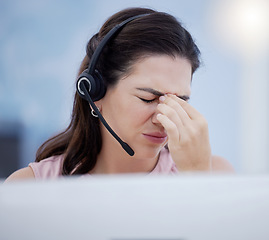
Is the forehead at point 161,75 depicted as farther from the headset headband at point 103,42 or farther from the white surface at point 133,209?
the white surface at point 133,209

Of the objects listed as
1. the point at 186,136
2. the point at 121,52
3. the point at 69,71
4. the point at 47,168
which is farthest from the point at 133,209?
the point at 69,71

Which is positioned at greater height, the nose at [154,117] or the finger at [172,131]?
the nose at [154,117]

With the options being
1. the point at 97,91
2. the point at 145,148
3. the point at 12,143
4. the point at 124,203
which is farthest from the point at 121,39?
the point at 12,143

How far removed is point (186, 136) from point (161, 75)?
0.24 m

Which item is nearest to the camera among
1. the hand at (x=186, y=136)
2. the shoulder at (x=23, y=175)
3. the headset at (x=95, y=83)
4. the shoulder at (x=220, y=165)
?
the hand at (x=186, y=136)

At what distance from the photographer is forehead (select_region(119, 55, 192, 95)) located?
40.4 inches

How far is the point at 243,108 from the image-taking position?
8.48 ft

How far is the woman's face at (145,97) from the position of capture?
3.38 ft

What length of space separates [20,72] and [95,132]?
152 centimetres

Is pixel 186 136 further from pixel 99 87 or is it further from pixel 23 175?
pixel 23 175

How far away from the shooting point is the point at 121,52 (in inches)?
44.0

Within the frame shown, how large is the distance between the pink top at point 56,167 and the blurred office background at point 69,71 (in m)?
0.73

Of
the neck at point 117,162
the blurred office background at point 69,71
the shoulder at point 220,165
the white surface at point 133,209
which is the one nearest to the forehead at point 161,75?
the neck at point 117,162

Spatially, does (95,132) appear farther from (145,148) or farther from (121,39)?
(121,39)
